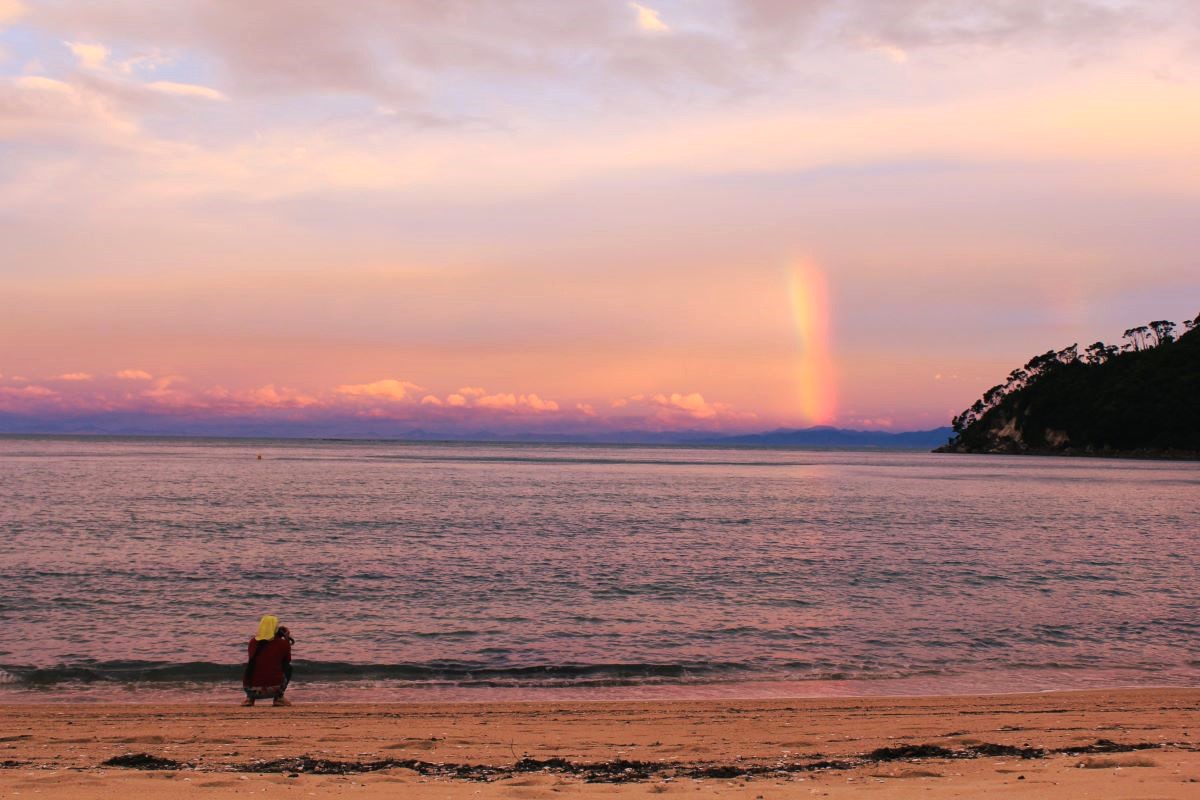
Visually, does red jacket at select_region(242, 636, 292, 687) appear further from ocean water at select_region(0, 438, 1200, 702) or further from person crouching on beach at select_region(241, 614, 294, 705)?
ocean water at select_region(0, 438, 1200, 702)

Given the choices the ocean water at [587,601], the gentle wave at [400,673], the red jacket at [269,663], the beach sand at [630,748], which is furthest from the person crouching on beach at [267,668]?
the gentle wave at [400,673]

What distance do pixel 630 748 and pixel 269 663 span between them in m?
7.29

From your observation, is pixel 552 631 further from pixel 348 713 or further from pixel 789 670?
pixel 348 713

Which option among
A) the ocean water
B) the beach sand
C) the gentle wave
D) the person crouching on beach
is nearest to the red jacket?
the person crouching on beach

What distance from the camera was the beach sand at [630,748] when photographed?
32.8ft

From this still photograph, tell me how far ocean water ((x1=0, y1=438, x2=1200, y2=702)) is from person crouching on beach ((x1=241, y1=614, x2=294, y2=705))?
0.96 meters

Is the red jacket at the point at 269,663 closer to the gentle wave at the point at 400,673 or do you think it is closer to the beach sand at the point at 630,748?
the beach sand at the point at 630,748

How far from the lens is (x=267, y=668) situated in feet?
54.2

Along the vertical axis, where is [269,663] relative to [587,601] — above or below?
above

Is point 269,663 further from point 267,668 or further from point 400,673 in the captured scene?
point 400,673

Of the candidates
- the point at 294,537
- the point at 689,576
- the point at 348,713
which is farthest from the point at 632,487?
the point at 348,713

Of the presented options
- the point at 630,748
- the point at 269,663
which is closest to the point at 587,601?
the point at 269,663

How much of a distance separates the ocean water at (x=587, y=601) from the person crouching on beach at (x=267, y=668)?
96cm

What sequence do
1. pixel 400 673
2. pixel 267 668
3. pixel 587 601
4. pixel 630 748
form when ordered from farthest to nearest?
pixel 587 601 < pixel 400 673 < pixel 267 668 < pixel 630 748
